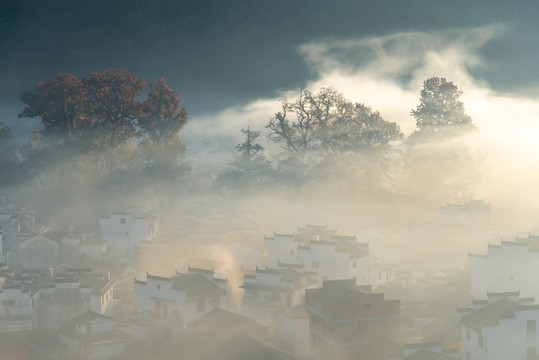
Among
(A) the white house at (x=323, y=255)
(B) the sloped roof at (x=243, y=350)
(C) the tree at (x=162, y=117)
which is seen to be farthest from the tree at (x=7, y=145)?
(B) the sloped roof at (x=243, y=350)

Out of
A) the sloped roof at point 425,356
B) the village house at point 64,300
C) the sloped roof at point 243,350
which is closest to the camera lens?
the sloped roof at point 425,356

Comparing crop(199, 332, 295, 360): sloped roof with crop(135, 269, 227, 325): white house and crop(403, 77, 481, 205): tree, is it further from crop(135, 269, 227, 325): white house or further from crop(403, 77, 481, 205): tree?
crop(403, 77, 481, 205): tree

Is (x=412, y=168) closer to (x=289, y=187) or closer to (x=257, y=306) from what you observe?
(x=289, y=187)

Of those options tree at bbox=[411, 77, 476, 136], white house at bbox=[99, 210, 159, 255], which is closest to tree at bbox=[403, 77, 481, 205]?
tree at bbox=[411, 77, 476, 136]

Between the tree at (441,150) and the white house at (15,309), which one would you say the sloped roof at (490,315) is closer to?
the white house at (15,309)

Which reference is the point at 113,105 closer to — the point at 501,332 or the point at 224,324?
the point at 224,324

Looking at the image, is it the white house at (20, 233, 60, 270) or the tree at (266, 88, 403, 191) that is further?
the tree at (266, 88, 403, 191)
